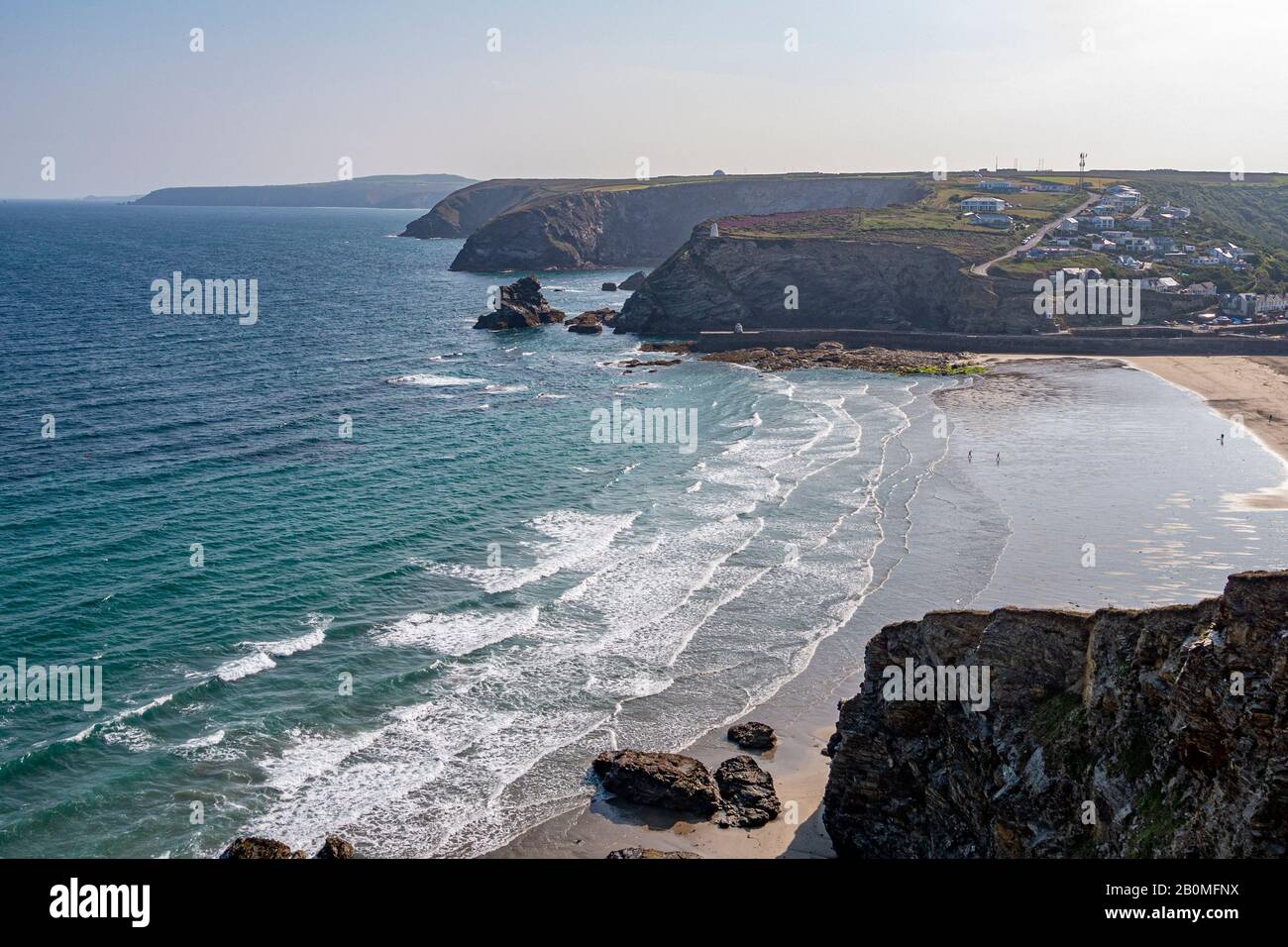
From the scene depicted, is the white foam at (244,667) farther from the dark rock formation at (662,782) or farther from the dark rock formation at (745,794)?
the dark rock formation at (745,794)

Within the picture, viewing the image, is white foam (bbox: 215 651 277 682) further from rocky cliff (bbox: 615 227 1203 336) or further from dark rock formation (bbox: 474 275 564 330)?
dark rock formation (bbox: 474 275 564 330)

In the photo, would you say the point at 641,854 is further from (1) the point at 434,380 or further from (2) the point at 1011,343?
(2) the point at 1011,343

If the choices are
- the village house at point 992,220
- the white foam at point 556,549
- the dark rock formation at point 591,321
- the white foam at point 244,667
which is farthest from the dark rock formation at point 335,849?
the village house at point 992,220

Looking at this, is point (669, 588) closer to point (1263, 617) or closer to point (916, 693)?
point (916, 693)

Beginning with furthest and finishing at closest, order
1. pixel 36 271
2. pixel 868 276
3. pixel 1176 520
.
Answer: pixel 36 271, pixel 868 276, pixel 1176 520

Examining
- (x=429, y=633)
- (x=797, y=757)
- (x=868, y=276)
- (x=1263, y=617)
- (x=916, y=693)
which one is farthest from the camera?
(x=868, y=276)

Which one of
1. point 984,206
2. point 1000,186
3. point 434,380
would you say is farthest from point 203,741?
point 1000,186
